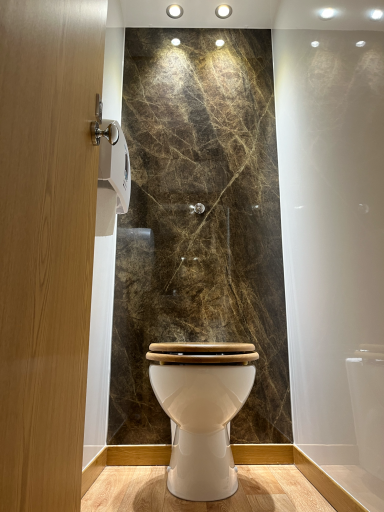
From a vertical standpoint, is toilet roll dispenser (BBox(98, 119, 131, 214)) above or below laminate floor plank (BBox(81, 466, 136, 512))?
above

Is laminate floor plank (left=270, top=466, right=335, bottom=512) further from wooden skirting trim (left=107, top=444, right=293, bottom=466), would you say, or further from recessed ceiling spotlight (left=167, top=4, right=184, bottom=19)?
recessed ceiling spotlight (left=167, top=4, right=184, bottom=19)

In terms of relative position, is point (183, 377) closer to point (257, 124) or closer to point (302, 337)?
point (302, 337)

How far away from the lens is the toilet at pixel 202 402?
1.21 metres

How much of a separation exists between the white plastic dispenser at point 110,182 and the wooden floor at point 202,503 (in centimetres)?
93

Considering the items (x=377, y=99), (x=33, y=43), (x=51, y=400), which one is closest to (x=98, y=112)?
(x=33, y=43)

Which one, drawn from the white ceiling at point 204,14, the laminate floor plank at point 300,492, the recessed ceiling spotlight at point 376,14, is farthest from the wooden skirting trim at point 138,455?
the white ceiling at point 204,14

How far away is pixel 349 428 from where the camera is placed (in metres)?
1.11

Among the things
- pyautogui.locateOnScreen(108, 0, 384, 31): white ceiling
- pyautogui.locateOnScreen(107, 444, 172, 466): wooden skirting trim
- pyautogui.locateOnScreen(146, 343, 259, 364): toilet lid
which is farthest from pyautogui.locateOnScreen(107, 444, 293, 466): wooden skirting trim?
pyautogui.locateOnScreen(108, 0, 384, 31): white ceiling

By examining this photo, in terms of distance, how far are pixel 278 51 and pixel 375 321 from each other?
1734 millimetres

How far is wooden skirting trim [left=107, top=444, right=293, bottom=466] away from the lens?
5.42 ft

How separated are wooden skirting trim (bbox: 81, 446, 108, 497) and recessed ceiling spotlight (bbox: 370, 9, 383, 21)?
166cm

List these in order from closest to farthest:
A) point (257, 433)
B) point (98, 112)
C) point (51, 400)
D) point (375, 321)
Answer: point (51, 400) < point (98, 112) < point (375, 321) < point (257, 433)

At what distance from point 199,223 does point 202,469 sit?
1.12 metres

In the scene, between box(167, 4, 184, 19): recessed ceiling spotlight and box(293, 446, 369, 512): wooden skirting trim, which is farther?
box(167, 4, 184, 19): recessed ceiling spotlight
